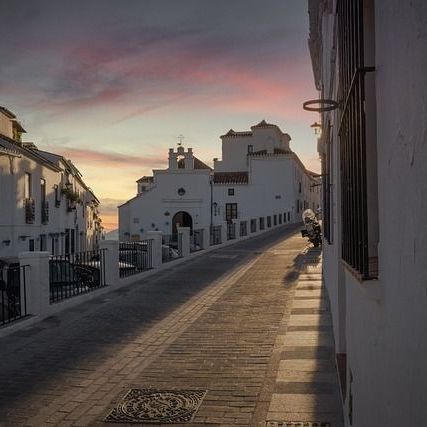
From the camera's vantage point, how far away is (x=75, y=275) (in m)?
14.1

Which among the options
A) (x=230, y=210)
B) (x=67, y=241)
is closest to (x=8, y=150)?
(x=67, y=241)

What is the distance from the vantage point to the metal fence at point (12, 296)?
32.2 feet

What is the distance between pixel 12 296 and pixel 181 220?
44.2m

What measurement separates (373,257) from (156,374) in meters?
4.31

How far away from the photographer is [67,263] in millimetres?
14227

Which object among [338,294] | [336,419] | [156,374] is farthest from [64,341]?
[336,419]

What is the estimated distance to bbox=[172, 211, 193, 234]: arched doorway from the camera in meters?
54.5

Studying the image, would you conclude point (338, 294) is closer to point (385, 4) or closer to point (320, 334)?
point (320, 334)

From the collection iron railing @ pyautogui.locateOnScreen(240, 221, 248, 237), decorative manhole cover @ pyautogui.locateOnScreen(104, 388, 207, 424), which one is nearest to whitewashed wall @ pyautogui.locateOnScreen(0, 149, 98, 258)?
iron railing @ pyautogui.locateOnScreen(240, 221, 248, 237)

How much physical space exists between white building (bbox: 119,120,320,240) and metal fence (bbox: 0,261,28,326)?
3962 cm

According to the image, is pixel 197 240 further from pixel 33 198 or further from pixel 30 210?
pixel 33 198

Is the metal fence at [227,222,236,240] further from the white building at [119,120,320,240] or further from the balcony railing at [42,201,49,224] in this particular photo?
the white building at [119,120,320,240]

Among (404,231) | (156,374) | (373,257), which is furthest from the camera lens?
(156,374)

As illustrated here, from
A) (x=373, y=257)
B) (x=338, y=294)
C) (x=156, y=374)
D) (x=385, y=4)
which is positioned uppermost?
(x=385, y=4)
